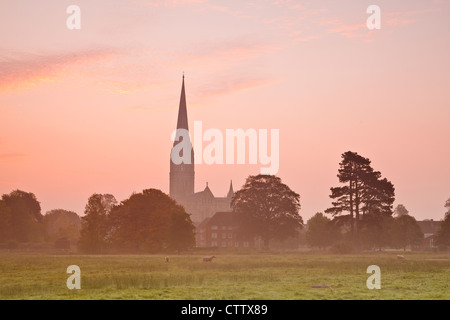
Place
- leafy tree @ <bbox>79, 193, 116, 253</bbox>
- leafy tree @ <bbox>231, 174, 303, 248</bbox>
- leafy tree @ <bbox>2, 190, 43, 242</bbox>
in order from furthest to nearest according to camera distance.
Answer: leafy tree @ <bbox>2, 190, 43, 242</bbox>, leafy tree @ <bbox>231, 174, 303, 248</bbox>, leafy tree @ <bbox>79, 193, 116, 253</bbox>

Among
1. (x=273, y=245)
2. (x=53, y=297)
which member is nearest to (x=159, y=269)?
(x=53, y=297)

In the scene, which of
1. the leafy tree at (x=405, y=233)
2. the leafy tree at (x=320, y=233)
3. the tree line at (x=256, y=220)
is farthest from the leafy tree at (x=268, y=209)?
the leafy tree at (x=405, y=233)

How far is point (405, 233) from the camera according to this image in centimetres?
11338

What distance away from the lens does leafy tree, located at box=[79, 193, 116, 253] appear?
89125 mm

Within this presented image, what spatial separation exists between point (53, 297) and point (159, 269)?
19.5 m

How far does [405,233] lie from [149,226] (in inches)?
2006

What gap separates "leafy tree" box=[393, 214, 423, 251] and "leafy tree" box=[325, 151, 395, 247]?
24.8 meters

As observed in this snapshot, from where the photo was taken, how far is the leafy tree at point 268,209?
106m

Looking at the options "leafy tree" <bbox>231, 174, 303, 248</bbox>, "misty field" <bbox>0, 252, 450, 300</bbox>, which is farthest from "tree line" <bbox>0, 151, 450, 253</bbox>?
"misty field" <bbox>0, 252, 450, 300</bbox>

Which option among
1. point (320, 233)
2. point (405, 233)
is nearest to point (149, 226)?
point (320, 233)

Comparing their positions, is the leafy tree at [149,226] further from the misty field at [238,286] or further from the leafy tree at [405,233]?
the misty field at [238,286]

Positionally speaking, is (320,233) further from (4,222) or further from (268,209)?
(4,222)

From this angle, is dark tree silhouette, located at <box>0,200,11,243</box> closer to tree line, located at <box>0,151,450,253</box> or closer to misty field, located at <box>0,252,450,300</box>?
tree line, located at <box>0,151,450,253</box>
